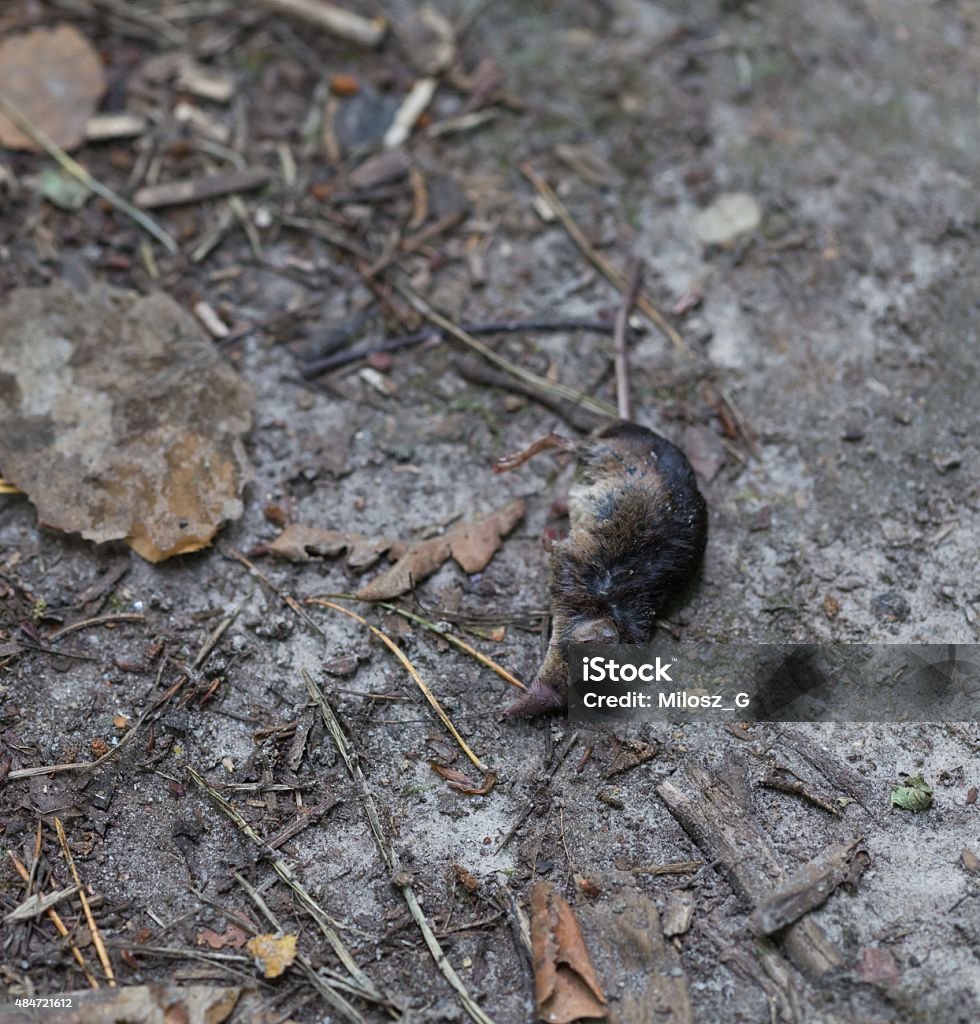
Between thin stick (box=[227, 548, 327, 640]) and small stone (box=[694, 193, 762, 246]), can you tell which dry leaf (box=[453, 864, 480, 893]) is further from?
small stone (box=[694, 193, 762, 246])

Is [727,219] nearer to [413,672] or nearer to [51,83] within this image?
[413,672]

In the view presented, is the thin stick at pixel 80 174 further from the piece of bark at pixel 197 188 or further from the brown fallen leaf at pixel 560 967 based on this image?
the brown fallen leaf at pixel 560 967

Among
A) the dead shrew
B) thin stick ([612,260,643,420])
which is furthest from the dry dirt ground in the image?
the dead shrew

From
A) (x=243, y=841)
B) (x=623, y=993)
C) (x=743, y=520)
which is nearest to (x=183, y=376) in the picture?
(x=243, y=841)

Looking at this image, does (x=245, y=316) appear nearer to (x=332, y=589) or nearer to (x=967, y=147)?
(x=332, y=589)

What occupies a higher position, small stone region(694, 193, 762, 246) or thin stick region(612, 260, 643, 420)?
small stone region(694, 193, 762, 246)
